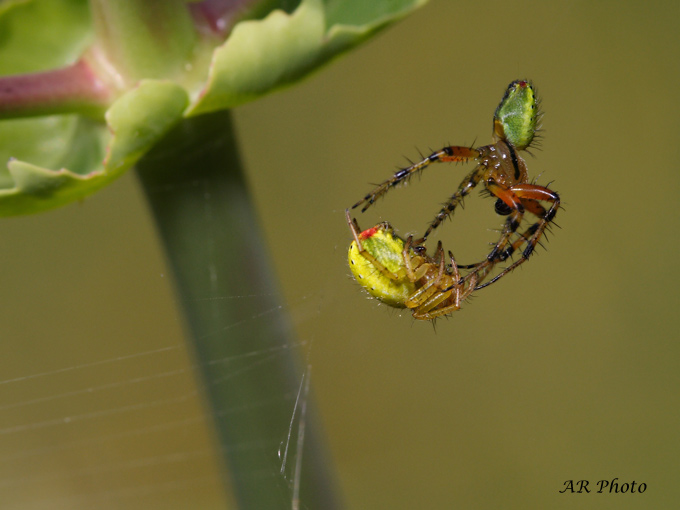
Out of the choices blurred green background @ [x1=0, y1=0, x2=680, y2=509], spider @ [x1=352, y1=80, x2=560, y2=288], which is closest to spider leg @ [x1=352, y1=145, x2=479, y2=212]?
spider @ [x1=352, y1=80, x2=560, y2=288]

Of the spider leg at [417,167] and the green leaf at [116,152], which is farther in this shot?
the spider leg at [417,167]

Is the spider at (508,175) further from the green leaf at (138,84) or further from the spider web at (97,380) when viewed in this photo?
the spider web at (97,380)

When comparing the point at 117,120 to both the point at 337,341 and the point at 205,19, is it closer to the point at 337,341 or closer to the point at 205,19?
the point at 205,19

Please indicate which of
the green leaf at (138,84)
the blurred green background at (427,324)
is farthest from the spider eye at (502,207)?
the blurred green background at (427,324)

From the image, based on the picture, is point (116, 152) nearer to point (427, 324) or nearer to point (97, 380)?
point (97, 380)

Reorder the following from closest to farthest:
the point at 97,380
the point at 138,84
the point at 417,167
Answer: the point at 138,84 → the point at 417,167 → the point at 97,380

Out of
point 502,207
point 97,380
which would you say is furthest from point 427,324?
point 502,207
